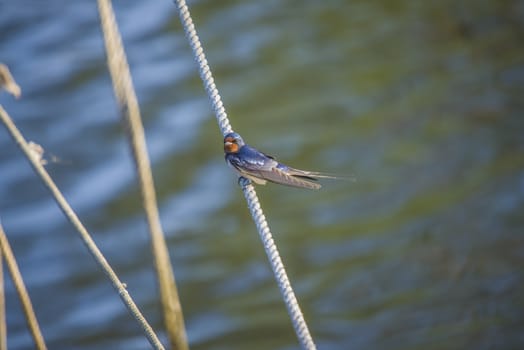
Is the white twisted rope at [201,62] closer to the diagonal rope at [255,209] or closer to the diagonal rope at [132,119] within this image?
the diagonal rope at [255,209]

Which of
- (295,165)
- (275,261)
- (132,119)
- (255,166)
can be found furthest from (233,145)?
(295,165)

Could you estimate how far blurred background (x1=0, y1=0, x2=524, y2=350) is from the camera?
4918 millimetres

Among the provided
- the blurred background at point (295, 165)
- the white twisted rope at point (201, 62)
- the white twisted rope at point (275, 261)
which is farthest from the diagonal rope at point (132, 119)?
the blurred background at point (295, 165)

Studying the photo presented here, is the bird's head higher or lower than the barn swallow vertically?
higher

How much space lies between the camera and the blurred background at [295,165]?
4.92 metres

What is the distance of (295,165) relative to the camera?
639cm

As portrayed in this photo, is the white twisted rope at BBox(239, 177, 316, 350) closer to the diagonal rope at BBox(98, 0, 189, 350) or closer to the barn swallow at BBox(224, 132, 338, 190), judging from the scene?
the diagonal rope at BBox(98, 0, 189, 350)

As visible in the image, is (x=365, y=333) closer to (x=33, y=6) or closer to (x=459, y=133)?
(x=459, y=133)

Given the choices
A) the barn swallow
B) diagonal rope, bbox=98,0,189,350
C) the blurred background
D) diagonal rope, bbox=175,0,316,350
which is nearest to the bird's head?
the barn swallow

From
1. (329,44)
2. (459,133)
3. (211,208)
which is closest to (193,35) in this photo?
(211,208)

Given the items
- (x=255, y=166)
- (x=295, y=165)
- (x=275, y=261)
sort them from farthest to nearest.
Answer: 1. (x=295, y=165)
2. (x=255, y=166)
3. (x=275, y=261)

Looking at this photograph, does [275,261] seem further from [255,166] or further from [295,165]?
[295,165]

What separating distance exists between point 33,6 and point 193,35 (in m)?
6.41

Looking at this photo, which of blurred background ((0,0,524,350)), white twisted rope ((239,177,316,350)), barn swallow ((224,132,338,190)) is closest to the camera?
white twisted rope ((239,177,316,350))
